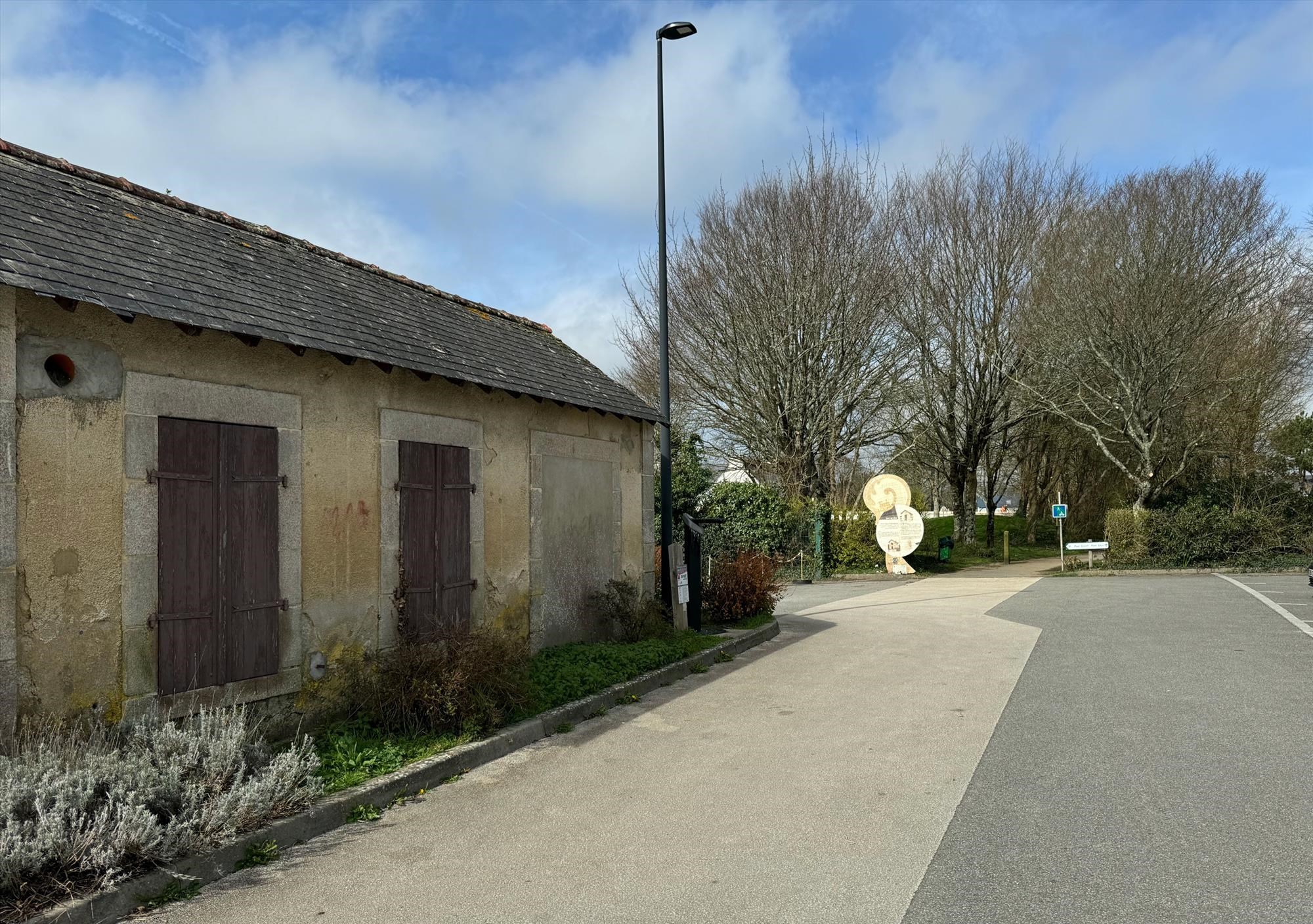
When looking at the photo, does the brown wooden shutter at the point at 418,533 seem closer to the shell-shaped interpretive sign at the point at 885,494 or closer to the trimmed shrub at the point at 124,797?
the trimmed shrub at the point at 124,797

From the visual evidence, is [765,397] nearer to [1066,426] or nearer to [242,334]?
[1066,426]

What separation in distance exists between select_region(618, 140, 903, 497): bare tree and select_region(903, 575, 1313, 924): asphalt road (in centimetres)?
→ 1530

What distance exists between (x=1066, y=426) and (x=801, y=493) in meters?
10.8

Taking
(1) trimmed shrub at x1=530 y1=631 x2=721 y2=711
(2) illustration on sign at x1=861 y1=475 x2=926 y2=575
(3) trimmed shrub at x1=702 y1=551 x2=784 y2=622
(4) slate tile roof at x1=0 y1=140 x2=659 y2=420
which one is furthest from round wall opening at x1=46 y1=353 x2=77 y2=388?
(2) illustration on sign at x1=861 y1=475 x2=926 y2=575

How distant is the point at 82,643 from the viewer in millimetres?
5430

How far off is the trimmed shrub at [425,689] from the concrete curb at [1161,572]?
65.7 feet

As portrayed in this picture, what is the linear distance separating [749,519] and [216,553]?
723 inches

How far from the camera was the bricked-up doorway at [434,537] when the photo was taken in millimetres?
7758

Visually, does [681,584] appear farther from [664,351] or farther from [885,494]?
[885,494]

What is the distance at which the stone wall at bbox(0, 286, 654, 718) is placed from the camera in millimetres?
5211

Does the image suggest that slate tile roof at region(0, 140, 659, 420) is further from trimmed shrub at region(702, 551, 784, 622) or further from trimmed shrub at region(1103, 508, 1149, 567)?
trimmed shrub at region(1103, 508, 1149, 567)

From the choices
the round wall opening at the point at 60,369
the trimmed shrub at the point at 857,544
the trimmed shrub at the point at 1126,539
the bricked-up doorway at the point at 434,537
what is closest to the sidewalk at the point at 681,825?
the bricked-up doorway at the point at 434,537

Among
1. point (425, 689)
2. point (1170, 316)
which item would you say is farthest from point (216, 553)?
point (1170, 316)

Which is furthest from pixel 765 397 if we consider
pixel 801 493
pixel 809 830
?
pixel 809 830
